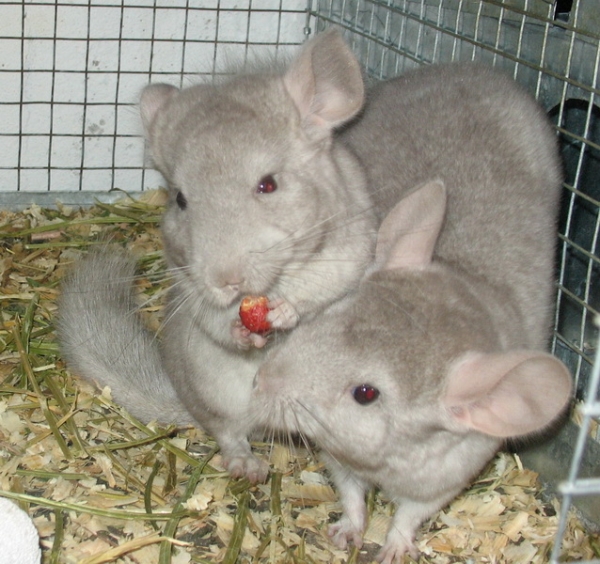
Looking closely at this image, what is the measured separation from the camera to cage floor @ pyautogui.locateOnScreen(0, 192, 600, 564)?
293 cm

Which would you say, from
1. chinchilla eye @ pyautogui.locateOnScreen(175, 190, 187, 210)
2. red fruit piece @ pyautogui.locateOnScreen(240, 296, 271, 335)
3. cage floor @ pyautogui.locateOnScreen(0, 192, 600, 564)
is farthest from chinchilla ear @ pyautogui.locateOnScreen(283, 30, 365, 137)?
cage floor @ pyautogui.locateOnScreen(0, 192, 600, 564)

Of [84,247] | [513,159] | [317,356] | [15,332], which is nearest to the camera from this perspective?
[317,356]

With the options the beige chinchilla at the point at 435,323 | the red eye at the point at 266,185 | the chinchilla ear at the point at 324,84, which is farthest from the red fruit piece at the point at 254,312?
the chinchilla ear at the point at 324,84

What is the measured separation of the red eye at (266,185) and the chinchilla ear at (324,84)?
33cm

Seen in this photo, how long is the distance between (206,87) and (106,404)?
126cm

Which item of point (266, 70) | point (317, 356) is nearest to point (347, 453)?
point (317, 356)

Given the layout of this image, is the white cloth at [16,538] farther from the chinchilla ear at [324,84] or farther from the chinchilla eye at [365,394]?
the chinchilla ear at [324,84]

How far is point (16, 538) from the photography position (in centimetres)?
247

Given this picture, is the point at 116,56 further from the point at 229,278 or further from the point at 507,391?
the point at 507,391

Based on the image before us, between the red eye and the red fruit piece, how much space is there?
12.5 inches

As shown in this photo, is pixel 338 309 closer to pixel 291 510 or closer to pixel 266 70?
pixel 291 510

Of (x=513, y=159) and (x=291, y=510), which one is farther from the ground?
(x=513, y=159)

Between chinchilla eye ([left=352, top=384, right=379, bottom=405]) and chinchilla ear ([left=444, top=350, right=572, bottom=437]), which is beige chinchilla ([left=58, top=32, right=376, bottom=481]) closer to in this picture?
chinchilla eye ([left=352, top=384, right=379, bottom=405])

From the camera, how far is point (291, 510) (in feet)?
10.5
